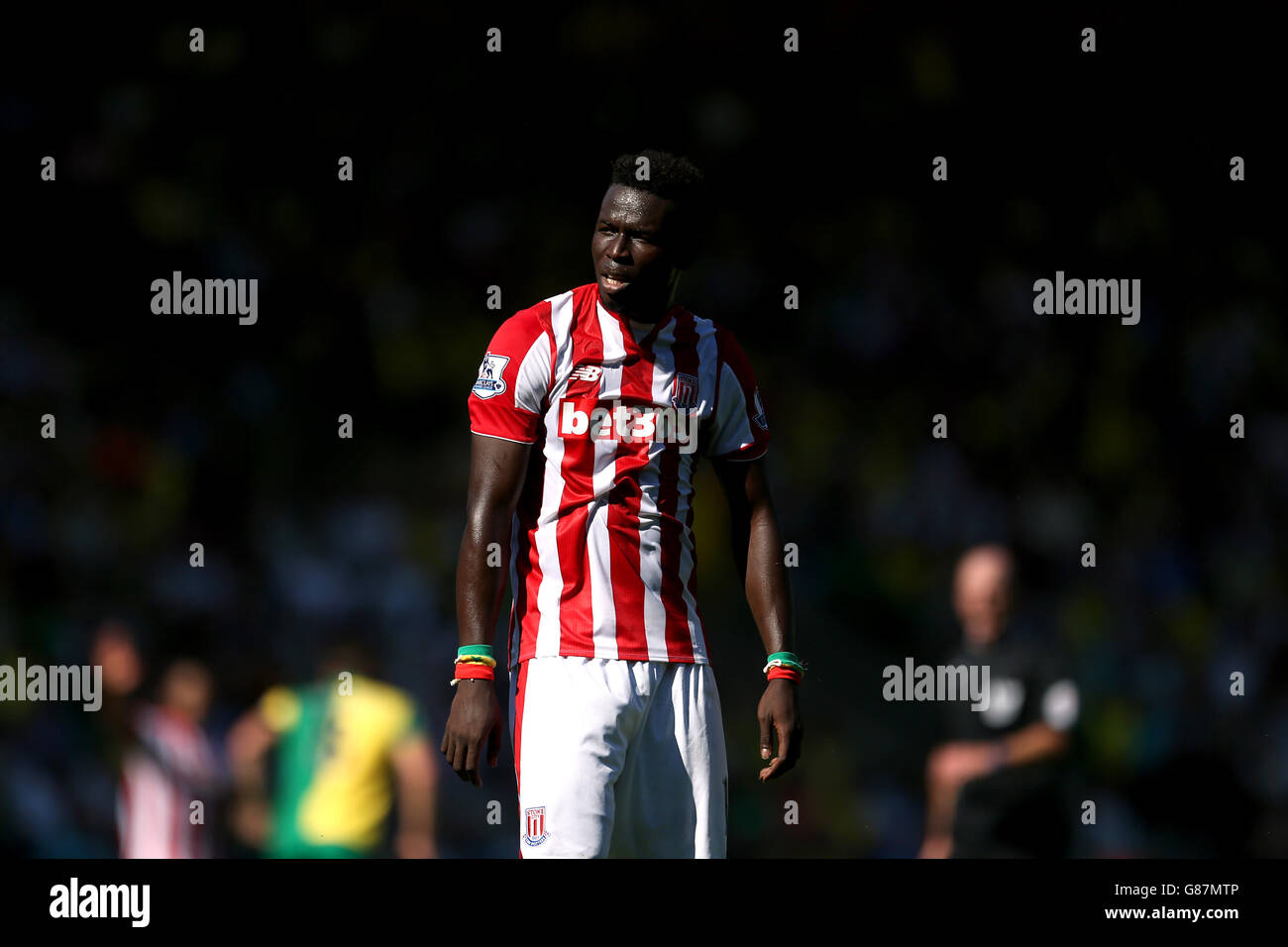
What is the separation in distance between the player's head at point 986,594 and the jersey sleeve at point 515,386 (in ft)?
9.16

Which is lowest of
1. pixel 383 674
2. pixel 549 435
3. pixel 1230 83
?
pixel 383 674

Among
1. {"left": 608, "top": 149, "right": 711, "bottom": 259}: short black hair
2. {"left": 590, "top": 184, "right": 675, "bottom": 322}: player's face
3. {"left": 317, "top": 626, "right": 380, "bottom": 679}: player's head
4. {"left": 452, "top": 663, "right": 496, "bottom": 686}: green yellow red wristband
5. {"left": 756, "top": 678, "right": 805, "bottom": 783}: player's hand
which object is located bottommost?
{"left": 756, "top": 678, "right": 805, "bottom": 783}: player's hand

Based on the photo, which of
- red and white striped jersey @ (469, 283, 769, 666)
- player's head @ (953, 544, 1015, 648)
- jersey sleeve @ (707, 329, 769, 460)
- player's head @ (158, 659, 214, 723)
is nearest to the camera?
red and white striped jersey @ (469, 283, 769, 666)

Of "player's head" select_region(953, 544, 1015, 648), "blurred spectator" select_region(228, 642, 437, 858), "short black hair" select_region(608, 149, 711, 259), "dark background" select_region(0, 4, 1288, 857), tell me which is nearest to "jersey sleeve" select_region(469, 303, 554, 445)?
"short black hair" select_region(608, 149, 711, 259)

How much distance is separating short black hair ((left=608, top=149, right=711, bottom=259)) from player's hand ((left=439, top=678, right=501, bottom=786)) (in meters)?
1.12

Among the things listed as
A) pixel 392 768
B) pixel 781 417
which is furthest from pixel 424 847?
pixel 781 417

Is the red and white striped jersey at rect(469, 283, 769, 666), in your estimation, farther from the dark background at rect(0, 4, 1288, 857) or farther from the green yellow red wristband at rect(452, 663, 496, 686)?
the dark background at rect(0, 4, 1288, 857)

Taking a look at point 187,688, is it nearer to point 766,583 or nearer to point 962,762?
point 962,762

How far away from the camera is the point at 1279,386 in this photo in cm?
809

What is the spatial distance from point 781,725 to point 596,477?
720 millimetres

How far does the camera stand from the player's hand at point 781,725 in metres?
3.18

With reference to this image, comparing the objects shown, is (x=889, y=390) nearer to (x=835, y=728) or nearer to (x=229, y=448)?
(x=835, y=728)

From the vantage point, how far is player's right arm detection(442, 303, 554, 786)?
2.99 m
